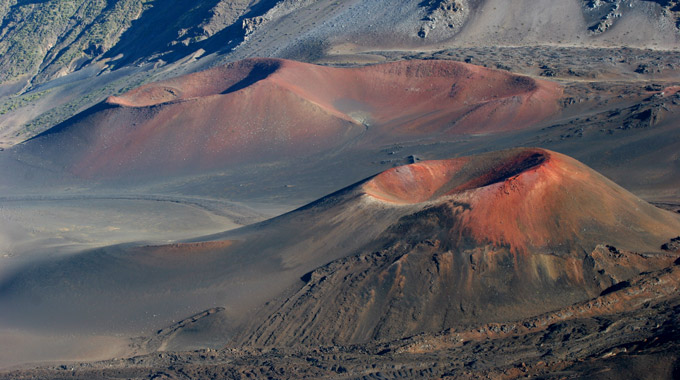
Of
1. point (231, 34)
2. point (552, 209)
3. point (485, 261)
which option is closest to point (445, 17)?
point (231, 34)

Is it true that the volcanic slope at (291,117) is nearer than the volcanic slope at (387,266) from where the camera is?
No

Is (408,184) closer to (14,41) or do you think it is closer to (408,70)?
(408,70)

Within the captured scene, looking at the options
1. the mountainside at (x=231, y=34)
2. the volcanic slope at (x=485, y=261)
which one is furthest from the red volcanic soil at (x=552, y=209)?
the mountainside at (x=231, y=34)

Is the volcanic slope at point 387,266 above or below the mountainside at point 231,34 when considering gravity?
below

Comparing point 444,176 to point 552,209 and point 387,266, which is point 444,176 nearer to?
point 552,209

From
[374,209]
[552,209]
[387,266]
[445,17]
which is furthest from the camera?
[445,17]

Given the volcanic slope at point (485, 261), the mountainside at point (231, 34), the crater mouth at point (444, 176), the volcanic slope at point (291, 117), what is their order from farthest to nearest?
the mountainside at point (231, 34), the volcanic slope at point (291, 117), the crater mouth at point (444, 176), the volcanic slope at point (485, 261)

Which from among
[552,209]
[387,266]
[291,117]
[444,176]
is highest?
[291,117]

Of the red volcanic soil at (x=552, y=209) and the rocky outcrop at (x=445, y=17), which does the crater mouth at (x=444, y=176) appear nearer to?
the red volcanic soil at (x=552, y=209)
